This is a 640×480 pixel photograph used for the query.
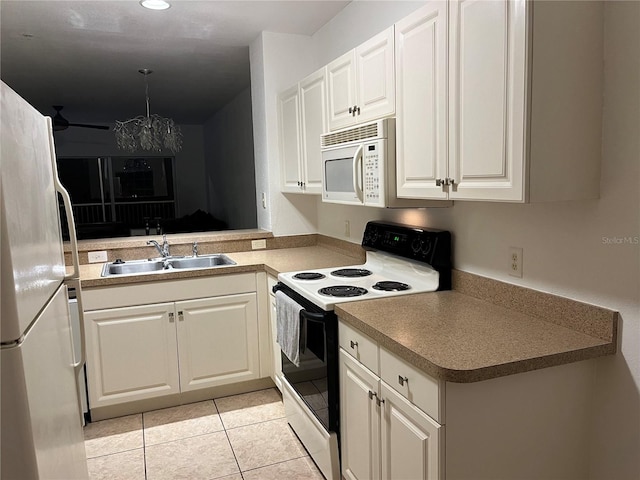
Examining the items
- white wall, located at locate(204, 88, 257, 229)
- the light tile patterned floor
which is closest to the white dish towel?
the light tile patterned floor

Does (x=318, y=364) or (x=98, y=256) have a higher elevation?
(x=98, y=256)

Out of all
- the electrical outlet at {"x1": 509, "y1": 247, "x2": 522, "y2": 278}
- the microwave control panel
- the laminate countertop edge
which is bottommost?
the laminate countertop edge

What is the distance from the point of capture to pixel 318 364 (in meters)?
2.15

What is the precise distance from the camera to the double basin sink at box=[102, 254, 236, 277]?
3.14 m

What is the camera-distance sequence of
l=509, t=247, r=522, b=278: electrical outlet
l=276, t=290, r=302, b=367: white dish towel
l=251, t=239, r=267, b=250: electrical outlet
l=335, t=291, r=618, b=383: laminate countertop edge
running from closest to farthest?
l=335, t=291, r=618, b=383: laminate countertop edge < l=509, t=247, r=522, b=278: electrical outlet < l=276, t=290, r=302, b=367: white dish towel < l=251, t=239, r=267, b=250: electrical outlet

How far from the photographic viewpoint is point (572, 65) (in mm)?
1409

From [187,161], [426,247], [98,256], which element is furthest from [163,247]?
[187,161]

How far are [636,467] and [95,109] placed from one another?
6.71m

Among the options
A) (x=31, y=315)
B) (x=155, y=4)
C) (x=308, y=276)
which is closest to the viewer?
(x=31, y=315)

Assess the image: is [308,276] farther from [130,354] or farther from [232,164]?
[232,164]

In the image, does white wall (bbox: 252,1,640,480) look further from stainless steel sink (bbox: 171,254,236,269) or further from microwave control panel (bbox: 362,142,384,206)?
stainless steel sink (bbox: 171,254,236,269)

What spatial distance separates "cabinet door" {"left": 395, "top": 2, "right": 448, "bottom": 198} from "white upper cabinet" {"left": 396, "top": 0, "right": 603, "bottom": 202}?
0.03m

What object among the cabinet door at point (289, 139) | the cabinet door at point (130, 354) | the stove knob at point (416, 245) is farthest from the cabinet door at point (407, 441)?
the cabinet door at point (289, 139)

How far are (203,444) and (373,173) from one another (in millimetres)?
1685
